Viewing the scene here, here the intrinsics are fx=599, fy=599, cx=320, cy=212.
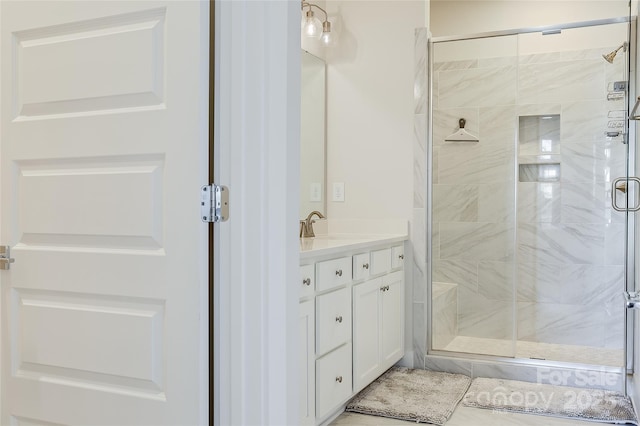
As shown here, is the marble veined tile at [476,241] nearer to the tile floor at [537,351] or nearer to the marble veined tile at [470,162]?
the marble veined tile at [470,162]

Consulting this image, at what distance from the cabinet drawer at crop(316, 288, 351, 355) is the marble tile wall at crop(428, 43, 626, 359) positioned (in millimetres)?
1170

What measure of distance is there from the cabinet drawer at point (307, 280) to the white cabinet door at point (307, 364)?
4 cm

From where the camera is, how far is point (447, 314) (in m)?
3.87

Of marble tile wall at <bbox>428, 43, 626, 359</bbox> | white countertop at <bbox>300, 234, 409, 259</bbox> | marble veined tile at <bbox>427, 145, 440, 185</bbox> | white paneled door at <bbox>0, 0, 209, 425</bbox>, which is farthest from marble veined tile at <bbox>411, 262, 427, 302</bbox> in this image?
white paneled door at <bbox>0, 0, 209, 425</bbox>

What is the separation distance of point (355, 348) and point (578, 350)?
1853mm

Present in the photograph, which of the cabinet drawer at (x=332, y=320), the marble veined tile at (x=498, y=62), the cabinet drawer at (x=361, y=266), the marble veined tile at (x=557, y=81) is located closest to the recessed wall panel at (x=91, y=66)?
the cabinet drawer at (x=332, y=320)

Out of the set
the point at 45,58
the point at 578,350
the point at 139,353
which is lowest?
the point at 578,350

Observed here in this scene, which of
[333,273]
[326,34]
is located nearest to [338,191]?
[326,34]

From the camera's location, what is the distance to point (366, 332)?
3.07 m

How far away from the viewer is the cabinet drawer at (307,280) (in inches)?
93.8

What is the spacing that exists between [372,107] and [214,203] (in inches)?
98.8

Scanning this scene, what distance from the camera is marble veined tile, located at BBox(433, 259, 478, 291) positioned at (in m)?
3.83

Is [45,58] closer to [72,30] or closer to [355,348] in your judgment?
[72,30]

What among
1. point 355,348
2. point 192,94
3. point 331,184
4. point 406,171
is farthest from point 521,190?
point 192,94
